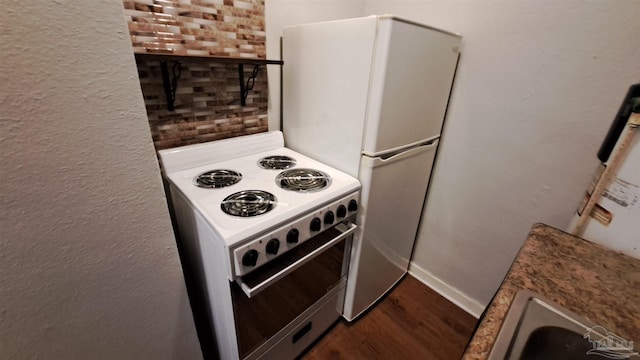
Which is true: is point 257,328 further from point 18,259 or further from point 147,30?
point 147,30

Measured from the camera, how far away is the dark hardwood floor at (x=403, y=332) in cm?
139

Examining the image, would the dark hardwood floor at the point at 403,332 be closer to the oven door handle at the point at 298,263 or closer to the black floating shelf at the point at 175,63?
the oven door handle at the point at 298,263

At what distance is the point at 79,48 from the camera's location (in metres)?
0.52

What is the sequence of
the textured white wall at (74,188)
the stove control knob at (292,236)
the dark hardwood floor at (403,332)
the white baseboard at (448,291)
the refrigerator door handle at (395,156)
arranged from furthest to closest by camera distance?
the white baseboard at (448,291) < the dark hardwood floor at (403,332) < the refrigerator door handle at (395,156) < the stove control knob at (292,236) < the textured white wall at (74,188)

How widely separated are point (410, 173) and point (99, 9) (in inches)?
50.4

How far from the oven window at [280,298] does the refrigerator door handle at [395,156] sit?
0.35 metres

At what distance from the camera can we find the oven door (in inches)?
35.4

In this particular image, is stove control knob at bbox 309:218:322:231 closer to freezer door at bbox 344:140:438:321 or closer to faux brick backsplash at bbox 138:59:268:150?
freezer door at bbox 344:140:438:321

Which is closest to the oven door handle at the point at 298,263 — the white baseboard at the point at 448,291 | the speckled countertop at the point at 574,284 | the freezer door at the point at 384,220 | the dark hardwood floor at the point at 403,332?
the freezer door at the point at 384,220

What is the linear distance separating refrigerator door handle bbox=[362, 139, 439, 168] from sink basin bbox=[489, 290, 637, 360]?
671 millimetres

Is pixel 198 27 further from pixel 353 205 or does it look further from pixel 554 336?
pixel 554 336

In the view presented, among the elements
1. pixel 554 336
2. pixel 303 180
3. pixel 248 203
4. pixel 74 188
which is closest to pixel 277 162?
pixel 303 180

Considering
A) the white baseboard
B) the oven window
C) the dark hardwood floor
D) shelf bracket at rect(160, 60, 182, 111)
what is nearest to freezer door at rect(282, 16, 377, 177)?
the oven window

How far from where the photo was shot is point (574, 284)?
0.69 m
